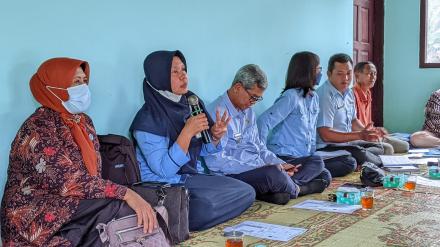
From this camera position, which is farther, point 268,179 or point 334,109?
point 334,109

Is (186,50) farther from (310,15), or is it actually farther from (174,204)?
(310,15)

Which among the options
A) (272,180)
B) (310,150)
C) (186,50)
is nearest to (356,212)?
(272,180)

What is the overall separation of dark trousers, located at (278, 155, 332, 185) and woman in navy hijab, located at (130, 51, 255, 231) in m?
0.74

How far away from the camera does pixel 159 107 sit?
3.24 metres

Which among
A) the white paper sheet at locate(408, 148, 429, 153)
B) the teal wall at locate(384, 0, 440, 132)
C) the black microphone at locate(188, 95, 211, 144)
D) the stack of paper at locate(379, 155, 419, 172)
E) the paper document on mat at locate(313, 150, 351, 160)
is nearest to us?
the black microphone at locate(188, 95, 211, 144)

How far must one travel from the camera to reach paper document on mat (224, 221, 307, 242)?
116 inches

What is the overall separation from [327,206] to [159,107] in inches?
49.5

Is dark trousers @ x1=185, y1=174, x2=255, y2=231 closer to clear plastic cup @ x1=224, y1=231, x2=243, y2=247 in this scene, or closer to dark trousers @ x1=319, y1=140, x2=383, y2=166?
clear plastic cup @ x1=224, y1=231, x2=243, y2=247

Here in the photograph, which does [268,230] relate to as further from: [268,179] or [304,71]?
[304,71]

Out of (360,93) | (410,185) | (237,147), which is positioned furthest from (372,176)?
(360,93)

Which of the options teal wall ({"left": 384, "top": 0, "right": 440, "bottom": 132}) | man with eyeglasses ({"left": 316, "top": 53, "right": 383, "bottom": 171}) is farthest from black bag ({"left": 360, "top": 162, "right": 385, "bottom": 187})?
teal wall ({"left": 384, "top": 0, "right": 440, "bottom": 132})

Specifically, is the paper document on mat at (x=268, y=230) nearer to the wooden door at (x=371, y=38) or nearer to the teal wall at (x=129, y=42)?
the teal wall at (x=129, y=42)

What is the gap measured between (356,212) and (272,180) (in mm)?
571

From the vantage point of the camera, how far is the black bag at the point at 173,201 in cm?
277
